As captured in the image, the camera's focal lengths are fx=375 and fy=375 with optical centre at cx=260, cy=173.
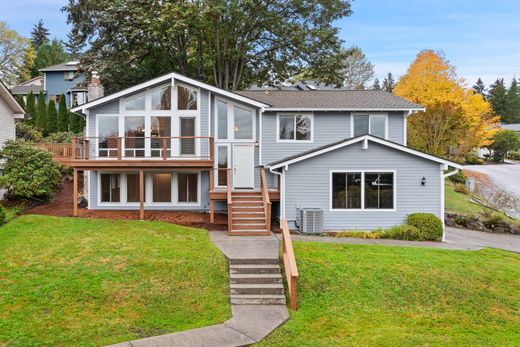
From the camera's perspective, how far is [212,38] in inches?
1135

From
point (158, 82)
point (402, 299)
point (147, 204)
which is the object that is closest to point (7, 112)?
point (158, 82)

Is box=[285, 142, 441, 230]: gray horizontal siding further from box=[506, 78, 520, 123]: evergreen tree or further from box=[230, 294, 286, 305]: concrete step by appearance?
box=[506, 78, 520, 123]: evergreen tree

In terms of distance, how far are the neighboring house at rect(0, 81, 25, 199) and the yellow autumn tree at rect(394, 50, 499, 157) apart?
25651 millimetres

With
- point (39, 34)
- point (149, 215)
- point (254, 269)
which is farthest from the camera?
point (39, 34)

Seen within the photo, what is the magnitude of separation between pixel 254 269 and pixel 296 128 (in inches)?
357

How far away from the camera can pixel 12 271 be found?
9.47 meters

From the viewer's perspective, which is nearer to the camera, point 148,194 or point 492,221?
point 148,194

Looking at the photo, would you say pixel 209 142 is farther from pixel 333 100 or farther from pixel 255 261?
pixel 255 261

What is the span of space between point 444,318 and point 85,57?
27214mm

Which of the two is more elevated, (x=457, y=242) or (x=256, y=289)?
(x=457, y=242)

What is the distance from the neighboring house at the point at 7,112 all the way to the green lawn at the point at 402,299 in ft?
58.0

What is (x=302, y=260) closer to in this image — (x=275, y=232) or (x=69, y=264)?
(x=275, y=232)

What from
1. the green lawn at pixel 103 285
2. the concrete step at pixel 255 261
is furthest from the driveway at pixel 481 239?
the green lawn at pixel 103 285

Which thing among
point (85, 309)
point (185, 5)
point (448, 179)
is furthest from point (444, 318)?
point (448, 179)
